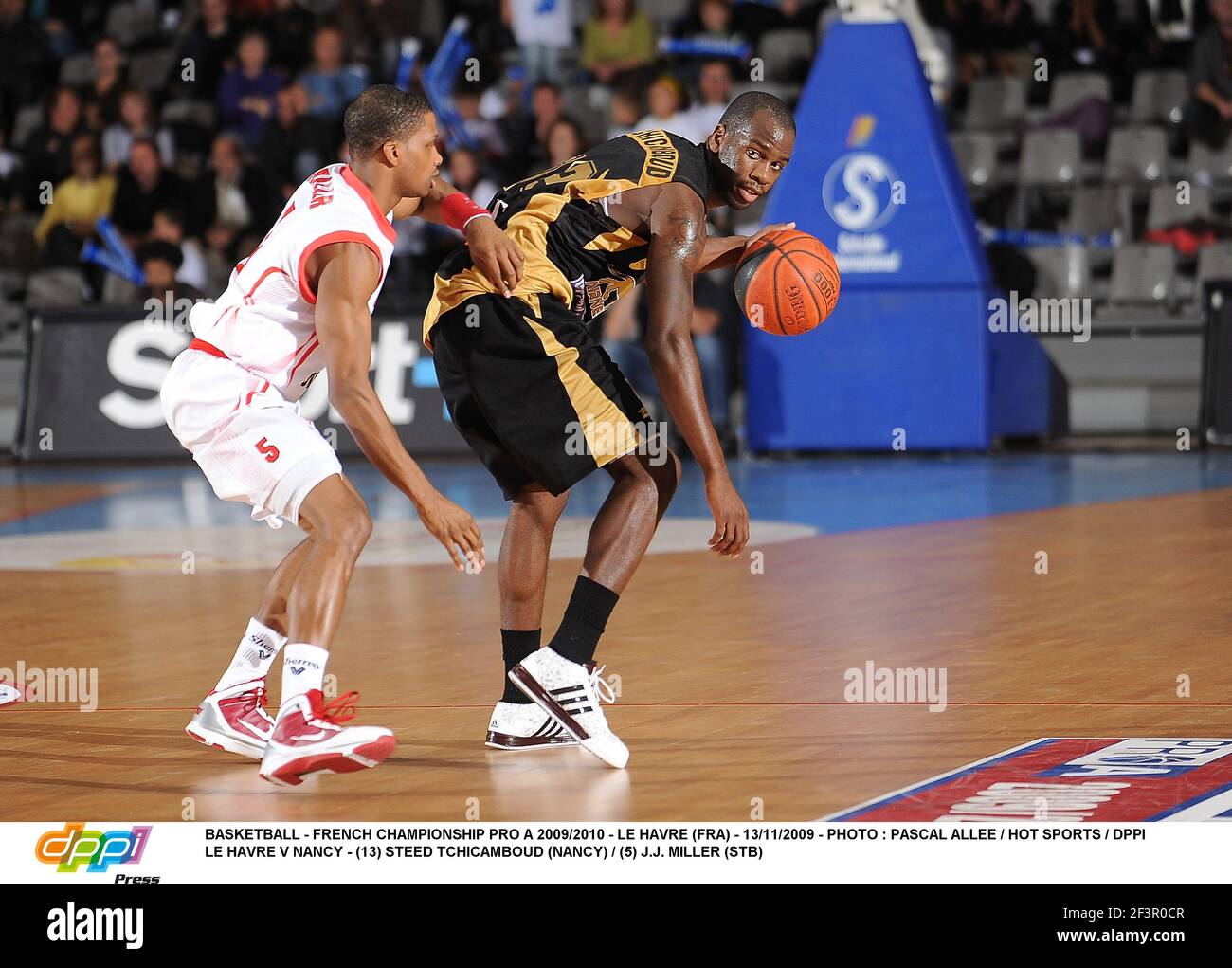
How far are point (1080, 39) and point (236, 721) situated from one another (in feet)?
44.8

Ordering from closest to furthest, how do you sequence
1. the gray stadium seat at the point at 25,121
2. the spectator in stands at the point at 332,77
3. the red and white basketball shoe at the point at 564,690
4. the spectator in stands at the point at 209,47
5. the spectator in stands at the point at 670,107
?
the red and white basketball shoe at the point at 564,690 < the spectator in stands at the point at 670,107 < the spectator in stands at the point at 332,77 < the spectator in stands at the point at 209,47 < the gray stadium seat at the point at 25,121

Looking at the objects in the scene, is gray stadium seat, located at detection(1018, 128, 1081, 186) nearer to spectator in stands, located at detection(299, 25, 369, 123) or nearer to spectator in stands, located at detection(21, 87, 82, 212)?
spectator in stands, located at detection(299, 25, 369, 123)

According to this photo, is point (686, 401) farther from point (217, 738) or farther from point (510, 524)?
point (217, 738)

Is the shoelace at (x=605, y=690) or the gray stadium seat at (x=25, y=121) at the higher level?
the gray stadium seat at (x=25, y=121)

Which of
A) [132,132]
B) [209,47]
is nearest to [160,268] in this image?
[132,132]

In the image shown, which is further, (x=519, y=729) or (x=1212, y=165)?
(x=1212, y=165)

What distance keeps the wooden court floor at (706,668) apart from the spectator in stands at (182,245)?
664cm

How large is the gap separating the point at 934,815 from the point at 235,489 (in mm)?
2071

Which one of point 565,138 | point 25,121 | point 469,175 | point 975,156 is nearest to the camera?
point 565,138

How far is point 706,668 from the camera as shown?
6.78m

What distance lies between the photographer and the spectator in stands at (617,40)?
17016 millimetres

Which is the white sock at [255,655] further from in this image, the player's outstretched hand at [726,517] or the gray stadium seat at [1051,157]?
the gray stadium seat at [1051,157]

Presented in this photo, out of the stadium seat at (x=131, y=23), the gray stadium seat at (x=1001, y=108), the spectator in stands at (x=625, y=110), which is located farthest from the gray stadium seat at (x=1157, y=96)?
the stadium seat at (x=131, y=23)

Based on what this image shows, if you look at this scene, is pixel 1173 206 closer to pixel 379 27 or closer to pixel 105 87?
pixel 379 27
